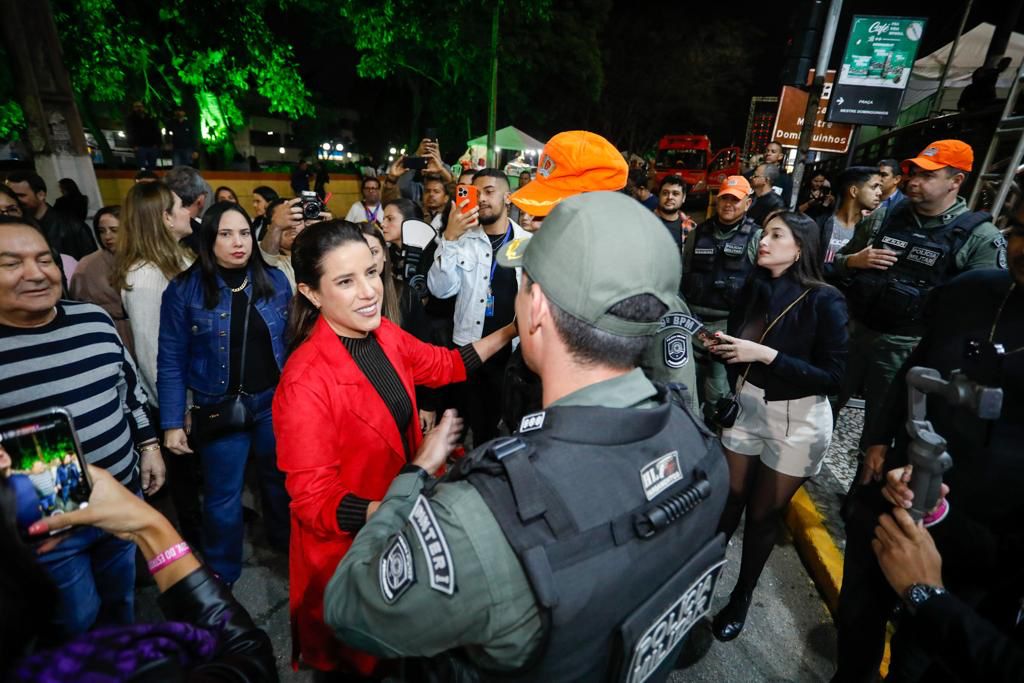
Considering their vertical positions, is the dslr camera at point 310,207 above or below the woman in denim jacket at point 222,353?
above

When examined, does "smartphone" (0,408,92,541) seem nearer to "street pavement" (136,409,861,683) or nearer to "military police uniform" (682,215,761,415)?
"street pavement" (136,409,861,683)

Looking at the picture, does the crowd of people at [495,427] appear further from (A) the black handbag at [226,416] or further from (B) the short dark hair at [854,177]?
(B) the short dark hair at [854,177]

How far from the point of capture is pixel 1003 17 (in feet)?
33.2

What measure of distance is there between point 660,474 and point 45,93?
9960mm

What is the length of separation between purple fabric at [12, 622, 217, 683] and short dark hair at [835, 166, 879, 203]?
6422 mm

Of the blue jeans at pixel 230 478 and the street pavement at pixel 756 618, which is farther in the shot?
the blue jeans at pixel 230 478

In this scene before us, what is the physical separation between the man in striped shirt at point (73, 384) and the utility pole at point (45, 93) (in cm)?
715

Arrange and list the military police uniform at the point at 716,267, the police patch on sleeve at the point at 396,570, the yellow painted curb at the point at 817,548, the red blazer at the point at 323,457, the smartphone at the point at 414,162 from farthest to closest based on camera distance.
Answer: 1. the smartphone at the point at 414,162
2. the military police uniform at the point at 716,267
3. the yellow painted curb at the point at 817,548
4. the red blazer at the point at 323,457
5. the police patch on sleeve at the point at 396,570

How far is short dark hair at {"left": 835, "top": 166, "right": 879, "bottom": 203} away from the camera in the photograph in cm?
516

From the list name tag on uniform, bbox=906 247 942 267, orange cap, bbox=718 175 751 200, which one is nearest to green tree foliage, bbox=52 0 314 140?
orange cap, bbox=718 175 751 200

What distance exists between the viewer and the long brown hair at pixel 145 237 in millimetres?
3154

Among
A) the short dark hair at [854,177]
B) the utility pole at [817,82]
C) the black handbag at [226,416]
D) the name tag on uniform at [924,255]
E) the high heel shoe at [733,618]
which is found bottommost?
the high heel shoe at [733,618]

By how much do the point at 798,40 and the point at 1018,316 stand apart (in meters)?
8.50

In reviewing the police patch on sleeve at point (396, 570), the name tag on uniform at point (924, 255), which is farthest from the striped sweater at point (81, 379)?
the name tag on uniform at point (924, 255)
